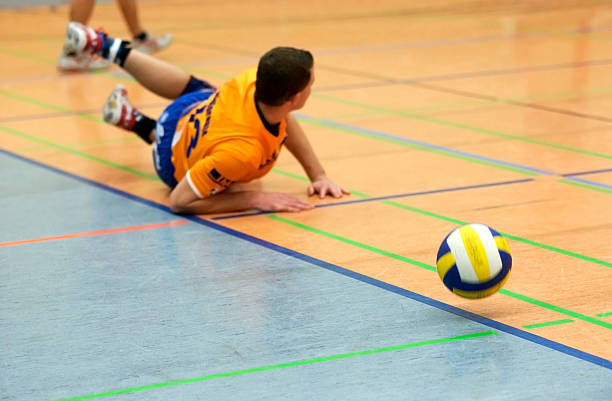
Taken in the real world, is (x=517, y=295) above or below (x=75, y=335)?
above

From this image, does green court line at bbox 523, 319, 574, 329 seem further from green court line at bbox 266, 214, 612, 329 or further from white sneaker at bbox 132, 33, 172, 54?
white sneaker at bbox 132, 33, 172, 54

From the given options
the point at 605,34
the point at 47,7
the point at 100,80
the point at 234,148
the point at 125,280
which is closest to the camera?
the point at 125,280

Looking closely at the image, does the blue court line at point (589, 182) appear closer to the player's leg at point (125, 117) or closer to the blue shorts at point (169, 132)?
the blue shorts at point (169, 132)

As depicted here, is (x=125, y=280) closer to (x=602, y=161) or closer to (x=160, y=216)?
(x=160, y=216)

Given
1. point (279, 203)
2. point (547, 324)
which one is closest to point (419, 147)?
point (279, 203)

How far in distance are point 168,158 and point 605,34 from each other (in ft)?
18.6

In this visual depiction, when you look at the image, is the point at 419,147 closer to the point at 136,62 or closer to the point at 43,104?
the point at 136,62

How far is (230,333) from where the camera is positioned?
9.30 feet

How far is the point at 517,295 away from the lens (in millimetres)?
3055

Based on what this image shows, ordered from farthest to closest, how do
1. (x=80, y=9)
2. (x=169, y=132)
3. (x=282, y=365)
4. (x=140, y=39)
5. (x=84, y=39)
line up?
(x=140, y=39), (x=80, y=9), (x=84, y=39), (x=169, y=132), (x=282, y=365)

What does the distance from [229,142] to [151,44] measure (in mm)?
4618

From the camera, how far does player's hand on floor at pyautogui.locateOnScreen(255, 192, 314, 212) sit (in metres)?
4.00

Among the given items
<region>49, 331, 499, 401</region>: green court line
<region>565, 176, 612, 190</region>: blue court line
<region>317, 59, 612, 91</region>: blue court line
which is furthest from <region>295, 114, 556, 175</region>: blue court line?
<region>49, 331, 499, 401</region>: green court line

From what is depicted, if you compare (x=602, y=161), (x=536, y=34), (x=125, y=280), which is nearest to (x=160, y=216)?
(x=125, y=280)
